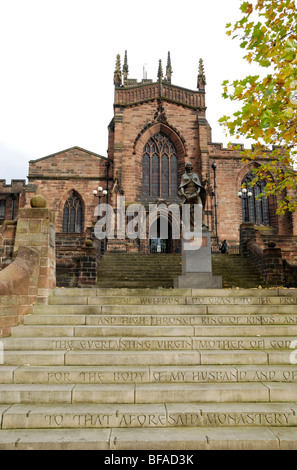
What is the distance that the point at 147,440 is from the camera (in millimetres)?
3182

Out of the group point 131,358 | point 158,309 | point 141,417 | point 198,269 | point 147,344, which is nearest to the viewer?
point 141,417

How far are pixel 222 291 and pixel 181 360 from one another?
265cm

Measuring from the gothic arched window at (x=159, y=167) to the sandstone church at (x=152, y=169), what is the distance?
0.25 feet

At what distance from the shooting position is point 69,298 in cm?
645

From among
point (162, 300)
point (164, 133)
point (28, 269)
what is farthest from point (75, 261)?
point (164, 133)

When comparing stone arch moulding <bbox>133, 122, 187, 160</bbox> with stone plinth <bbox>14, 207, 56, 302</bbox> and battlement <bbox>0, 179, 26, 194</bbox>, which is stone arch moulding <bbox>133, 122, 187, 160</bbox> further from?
stone plinth <bbox>14, 207, 56, 302</bbox>

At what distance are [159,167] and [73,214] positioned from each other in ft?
24.9

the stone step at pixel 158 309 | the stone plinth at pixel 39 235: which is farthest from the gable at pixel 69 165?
the stone step at pixel 158 309

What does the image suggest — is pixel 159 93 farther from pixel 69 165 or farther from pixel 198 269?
pixel 198 269

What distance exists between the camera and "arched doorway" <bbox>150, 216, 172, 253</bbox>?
25438mm

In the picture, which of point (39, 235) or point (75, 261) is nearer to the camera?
point (39, 235)

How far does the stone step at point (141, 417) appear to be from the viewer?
3.49 m

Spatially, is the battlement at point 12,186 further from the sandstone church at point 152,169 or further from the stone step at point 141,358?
the stone step at point 141,358
